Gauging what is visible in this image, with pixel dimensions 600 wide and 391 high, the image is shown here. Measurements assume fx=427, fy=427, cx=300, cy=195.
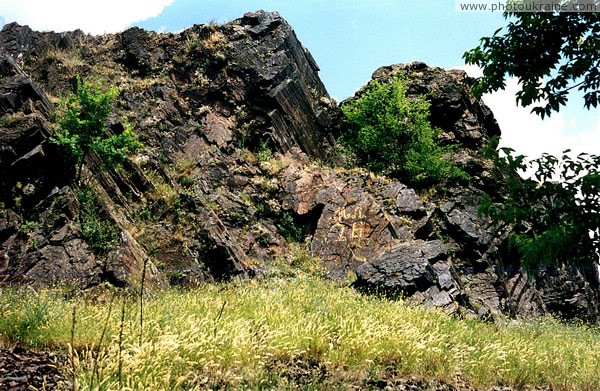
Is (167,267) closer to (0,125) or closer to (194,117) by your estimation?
(0,125)

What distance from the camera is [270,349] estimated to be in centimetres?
642

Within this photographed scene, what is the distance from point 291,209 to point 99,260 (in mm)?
10806

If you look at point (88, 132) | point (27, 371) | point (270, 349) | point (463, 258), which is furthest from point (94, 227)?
point (463, 258)

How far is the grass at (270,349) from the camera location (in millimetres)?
5062

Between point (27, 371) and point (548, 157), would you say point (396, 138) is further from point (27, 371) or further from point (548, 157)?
point (27, 371)

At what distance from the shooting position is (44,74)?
78.8 ft

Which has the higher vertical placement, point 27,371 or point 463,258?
point 27,371

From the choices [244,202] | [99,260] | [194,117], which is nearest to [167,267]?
[99,260]

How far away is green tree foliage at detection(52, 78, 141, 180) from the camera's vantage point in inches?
572

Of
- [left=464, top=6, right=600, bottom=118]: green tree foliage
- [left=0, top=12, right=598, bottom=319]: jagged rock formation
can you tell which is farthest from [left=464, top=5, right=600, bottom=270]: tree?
[left=0, top=12, right=598, bottom=319]: jagged rock formation

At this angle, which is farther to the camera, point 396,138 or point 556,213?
point 396,138

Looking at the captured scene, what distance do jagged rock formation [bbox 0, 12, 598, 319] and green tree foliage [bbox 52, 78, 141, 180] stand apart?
1.93 ft

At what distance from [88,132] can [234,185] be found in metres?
8.50

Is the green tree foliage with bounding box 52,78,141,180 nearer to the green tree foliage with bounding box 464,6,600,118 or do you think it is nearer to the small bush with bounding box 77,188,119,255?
the small bush with bounding box 77,188,119,255
